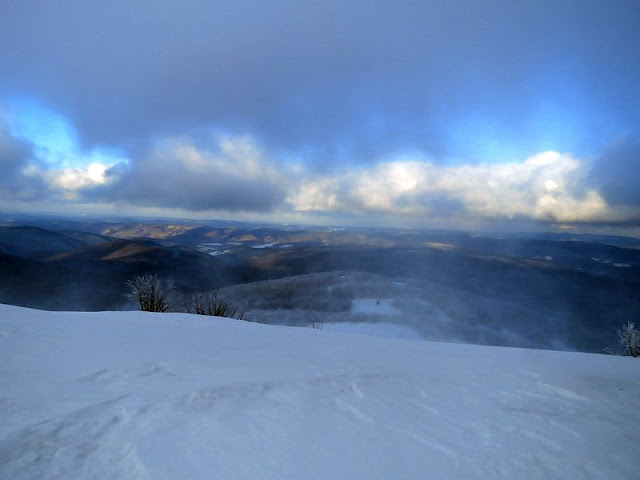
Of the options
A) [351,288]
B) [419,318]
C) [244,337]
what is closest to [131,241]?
[351,288]

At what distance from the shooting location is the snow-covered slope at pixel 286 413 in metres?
2.38

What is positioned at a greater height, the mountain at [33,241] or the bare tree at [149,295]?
the bare tree at [149,295]

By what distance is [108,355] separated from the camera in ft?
14.2

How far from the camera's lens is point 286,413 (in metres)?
3.10

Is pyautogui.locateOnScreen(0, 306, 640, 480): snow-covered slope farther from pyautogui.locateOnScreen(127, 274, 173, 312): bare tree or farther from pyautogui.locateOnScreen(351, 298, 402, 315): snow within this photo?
pyautogui.locateOnScreen(351, 298, 402, 315): snow

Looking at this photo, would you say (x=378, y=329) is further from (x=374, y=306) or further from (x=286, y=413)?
(x=286, y=413)

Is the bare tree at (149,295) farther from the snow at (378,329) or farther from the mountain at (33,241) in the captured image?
the mountain at (33,241)

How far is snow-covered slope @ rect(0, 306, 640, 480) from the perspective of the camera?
93.5 inches

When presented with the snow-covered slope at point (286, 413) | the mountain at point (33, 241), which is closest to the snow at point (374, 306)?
Result: the snow-covered slope at point (286, 413)

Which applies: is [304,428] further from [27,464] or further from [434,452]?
[27,464]

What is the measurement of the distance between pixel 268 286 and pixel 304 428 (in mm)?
44170

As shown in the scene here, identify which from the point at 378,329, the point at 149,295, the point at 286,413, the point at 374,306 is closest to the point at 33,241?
the point at 374,306

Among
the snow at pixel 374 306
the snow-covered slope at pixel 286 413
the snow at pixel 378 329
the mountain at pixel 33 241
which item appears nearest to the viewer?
the snow-covered slope at pixel 286 413

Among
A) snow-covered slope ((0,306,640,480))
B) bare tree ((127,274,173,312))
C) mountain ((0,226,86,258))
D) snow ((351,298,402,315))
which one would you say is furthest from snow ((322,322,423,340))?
mountain ((0,226,86,258))
